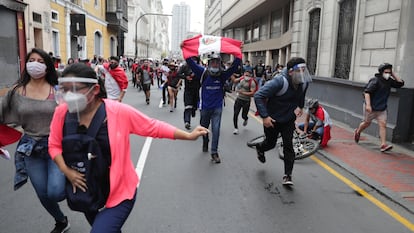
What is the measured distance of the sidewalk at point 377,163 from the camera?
208 inches

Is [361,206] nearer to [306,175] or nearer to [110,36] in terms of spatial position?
[306,175]

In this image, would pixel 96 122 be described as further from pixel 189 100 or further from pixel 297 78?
pixel 189 100

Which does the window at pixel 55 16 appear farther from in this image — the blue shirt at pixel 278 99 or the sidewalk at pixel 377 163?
the blue shirt at pixel 278 99

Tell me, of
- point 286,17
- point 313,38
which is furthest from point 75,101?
point 286,17

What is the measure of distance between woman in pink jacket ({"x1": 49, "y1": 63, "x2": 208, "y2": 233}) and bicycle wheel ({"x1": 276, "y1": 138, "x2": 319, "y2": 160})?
15.6 feet

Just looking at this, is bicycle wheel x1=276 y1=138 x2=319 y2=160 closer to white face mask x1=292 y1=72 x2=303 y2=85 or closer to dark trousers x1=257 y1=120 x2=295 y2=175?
dark trousers x1=257 y1=120 x2=295 y2=175

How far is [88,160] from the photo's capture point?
234 centimetres

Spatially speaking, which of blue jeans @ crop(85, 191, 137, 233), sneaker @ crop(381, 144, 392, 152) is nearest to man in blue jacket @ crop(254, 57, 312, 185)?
blue jeans @ crop(85, 191, 137, 233)

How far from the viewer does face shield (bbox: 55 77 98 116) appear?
2.33 m

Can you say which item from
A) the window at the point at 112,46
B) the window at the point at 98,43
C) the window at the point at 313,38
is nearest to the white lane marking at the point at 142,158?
the window at the point at 313,38

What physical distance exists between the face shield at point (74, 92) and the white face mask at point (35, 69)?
1121 millimetres

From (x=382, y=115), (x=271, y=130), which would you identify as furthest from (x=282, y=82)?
(x=382, y=115)

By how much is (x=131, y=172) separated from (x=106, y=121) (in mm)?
415

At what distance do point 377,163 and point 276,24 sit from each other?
2137 centimetres
